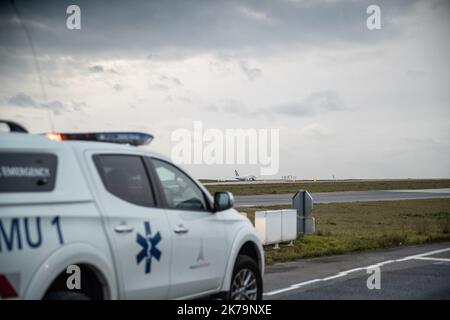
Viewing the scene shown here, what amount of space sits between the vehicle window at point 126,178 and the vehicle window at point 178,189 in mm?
289

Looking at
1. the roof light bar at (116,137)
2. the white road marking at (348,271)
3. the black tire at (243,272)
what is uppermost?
the roof light bar at (116,137)

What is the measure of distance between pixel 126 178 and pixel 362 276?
7.39 m

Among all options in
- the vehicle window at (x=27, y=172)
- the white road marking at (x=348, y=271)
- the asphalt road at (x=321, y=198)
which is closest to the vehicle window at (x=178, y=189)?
the vehicle window at (x=27, y=172)

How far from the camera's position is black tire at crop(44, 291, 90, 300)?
514cm

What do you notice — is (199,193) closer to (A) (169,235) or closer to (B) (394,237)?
(A) (169,235)

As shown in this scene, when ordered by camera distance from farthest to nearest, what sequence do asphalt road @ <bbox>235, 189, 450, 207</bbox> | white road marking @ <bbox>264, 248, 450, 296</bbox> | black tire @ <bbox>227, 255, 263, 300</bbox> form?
asphalt road @ <bbox>235, 189, 450, 207</bbox> → white road marking @ <bbox>264, 248, 450, 296</bbox> → black tire @ <bbox>227, 255, 263, 300</bbox>

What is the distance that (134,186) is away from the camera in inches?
248

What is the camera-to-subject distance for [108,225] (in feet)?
18.5

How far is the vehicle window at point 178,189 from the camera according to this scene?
22.3 feet

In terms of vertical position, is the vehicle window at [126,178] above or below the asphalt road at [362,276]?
above

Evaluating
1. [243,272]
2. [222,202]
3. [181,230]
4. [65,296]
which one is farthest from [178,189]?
[65,296]

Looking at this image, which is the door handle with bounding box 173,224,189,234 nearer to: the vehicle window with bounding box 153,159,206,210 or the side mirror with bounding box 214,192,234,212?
the vehicle window with bounding box 153,159,206,210

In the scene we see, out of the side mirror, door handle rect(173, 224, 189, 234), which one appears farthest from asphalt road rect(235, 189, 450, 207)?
door handle rect(173, 224, 189, 234)

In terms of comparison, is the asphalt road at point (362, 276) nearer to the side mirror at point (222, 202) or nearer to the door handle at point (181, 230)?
the side mirror at point (222, 202)
